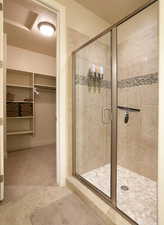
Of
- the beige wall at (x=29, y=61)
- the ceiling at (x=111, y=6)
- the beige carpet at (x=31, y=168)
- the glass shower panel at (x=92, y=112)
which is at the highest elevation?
the ceiling at (x=111, y=6)

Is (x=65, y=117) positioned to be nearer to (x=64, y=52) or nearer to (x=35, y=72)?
(x=64, y=52)

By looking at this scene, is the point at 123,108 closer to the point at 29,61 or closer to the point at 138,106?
the point at 138,106

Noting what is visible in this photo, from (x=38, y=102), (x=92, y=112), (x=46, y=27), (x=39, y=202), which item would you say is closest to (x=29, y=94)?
(x=38, y=102)

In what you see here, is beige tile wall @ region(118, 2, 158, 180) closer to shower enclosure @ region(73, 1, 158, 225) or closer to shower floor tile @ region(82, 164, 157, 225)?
shower enclosure @ region(73, 1, 158, 225)

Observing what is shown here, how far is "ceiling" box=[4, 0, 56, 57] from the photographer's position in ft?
5.73

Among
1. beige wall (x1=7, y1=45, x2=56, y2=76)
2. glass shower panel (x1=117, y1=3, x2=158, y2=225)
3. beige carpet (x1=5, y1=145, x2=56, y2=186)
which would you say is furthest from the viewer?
beige wall (x1=7, y1=45, x2=56, y2=76)

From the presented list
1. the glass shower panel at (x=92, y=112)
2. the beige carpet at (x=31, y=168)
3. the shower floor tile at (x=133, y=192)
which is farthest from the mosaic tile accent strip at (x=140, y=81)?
the beige carpet at (x=31, y=168)

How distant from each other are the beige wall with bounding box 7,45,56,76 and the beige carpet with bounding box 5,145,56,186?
2.13m

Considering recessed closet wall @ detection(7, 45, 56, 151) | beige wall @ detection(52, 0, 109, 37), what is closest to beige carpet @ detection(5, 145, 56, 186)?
recessed closet wall @ detection(7, 45, 56, 151)

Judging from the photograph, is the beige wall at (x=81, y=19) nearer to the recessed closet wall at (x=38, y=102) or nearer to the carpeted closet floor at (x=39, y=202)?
the recessed closet wall at (x=38, y=102)

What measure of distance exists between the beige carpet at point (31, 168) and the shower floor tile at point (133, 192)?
0.65m

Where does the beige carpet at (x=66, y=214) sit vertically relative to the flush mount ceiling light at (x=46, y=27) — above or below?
below

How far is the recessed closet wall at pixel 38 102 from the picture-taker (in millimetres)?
3119

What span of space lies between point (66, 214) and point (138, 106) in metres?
1.63
